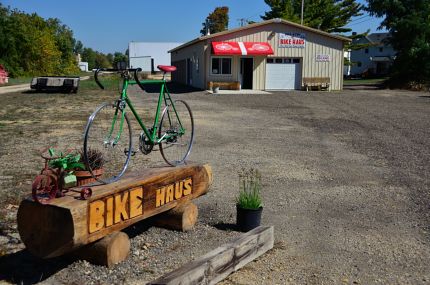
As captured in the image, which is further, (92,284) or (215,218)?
(215,218)

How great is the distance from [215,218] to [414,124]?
10.5 metres

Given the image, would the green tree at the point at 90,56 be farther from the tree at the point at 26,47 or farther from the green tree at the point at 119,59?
the tree at the point at 26,47

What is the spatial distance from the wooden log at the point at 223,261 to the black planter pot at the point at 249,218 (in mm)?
396

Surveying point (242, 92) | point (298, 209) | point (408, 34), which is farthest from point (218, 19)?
point (298, 209)

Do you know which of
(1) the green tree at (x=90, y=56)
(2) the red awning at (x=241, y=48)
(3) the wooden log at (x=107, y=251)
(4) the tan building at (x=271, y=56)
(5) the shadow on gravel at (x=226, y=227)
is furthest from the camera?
(1) the green tree at (x=90, y=56)

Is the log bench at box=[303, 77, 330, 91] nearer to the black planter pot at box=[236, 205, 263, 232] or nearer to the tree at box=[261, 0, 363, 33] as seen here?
the tree at box=[261, 0, 363, 33]

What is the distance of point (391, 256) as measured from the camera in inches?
168

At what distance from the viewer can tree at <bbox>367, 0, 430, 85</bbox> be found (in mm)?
32188

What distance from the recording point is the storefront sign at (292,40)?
99.1 ft

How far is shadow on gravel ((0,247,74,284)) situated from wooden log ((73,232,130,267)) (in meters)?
0.17

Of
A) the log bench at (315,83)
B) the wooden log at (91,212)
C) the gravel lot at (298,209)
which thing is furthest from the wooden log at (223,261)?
the log bench at (315,83)

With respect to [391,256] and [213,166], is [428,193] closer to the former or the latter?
[391,256]

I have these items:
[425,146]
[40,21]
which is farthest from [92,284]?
[40,21]

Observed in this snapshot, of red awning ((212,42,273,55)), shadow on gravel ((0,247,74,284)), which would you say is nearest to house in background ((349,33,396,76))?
red awning ((212,42,273,55))
